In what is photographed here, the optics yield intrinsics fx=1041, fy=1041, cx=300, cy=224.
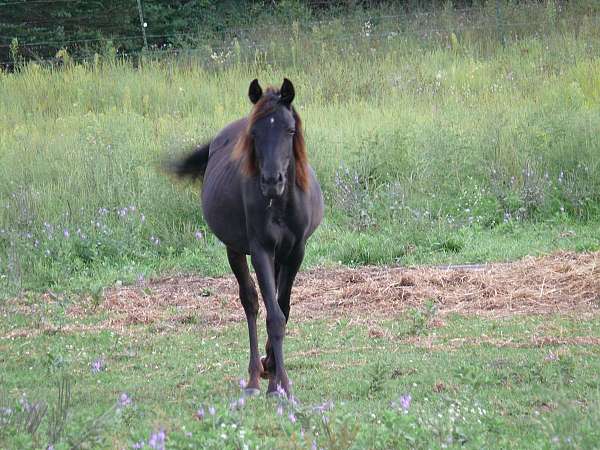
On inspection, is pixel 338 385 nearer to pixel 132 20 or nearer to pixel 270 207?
pixel 270 207

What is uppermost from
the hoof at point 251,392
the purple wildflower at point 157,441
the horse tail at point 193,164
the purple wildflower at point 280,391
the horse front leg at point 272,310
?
the purple wildflower at point 157,441

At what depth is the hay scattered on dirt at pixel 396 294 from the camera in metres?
10.2

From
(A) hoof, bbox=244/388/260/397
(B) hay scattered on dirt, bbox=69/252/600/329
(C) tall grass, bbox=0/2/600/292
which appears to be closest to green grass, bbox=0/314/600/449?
→ (A) hoof, bbox=244/388/260/397

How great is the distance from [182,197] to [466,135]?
4.75 meters

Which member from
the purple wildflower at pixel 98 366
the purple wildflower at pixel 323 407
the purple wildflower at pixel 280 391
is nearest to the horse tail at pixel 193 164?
the purple wildflower at pixel 98 366

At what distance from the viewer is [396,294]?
10.8 metres

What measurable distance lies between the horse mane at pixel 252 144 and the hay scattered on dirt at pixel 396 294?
2822mm

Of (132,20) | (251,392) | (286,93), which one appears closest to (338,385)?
(251,392)

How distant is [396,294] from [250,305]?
2.69 metres

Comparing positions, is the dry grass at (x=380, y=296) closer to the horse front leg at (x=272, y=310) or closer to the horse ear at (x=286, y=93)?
the horse front leg at (x=272, y=310)

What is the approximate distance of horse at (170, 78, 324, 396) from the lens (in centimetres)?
719

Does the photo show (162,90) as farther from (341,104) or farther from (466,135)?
(466,135)

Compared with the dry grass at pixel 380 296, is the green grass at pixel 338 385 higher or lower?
higher

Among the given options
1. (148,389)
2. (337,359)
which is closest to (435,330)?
(337,359)
